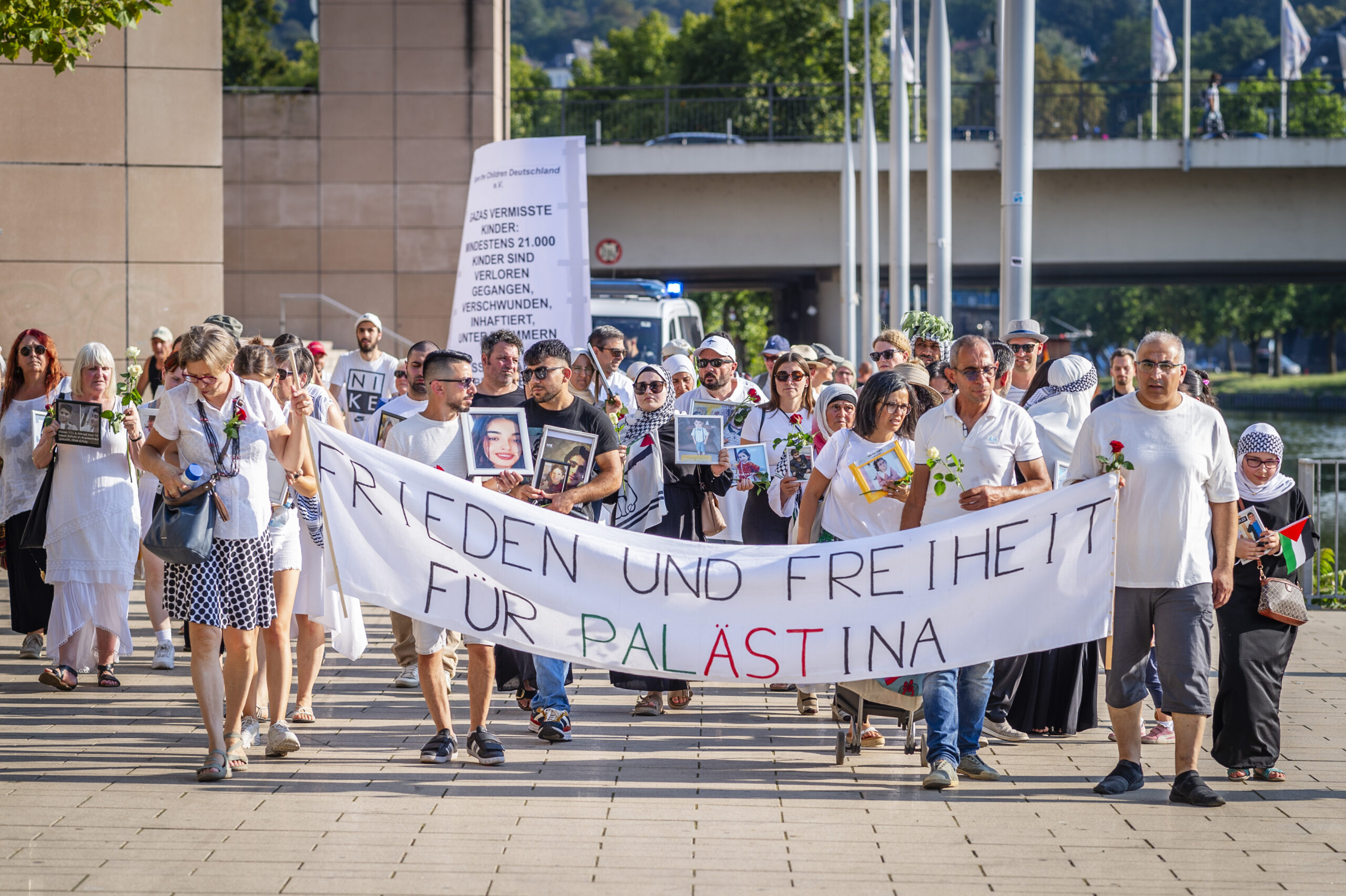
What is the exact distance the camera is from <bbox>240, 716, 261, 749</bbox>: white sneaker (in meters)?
7.59

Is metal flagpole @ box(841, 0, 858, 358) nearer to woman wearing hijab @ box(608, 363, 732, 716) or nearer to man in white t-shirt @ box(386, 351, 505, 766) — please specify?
woman wearing hijab @ box(608, 363, 732, 716)

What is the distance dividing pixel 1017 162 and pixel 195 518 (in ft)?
34.4

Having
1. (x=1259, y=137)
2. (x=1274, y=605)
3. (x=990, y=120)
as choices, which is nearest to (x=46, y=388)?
(x=1274, y=605)

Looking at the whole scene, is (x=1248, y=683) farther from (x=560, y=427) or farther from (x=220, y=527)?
(x=220, y=527)

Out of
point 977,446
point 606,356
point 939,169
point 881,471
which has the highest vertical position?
point 939,169

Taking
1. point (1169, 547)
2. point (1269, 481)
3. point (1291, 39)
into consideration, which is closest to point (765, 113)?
point (1291, 39)

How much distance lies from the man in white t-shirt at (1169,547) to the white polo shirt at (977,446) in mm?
370

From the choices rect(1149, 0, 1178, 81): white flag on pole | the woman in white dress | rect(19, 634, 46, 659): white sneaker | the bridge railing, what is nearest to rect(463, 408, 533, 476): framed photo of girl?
the woman in white dress

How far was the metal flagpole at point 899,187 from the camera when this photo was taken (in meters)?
25.6

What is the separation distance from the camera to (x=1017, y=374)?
9.62 metres

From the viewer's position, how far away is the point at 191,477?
6.98m

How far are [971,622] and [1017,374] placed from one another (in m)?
3.00

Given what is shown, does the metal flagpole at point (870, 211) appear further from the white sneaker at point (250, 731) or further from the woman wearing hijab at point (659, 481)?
the white sneaker at point (250, 731)

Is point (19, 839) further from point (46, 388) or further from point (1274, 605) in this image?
point (1274, 605)
